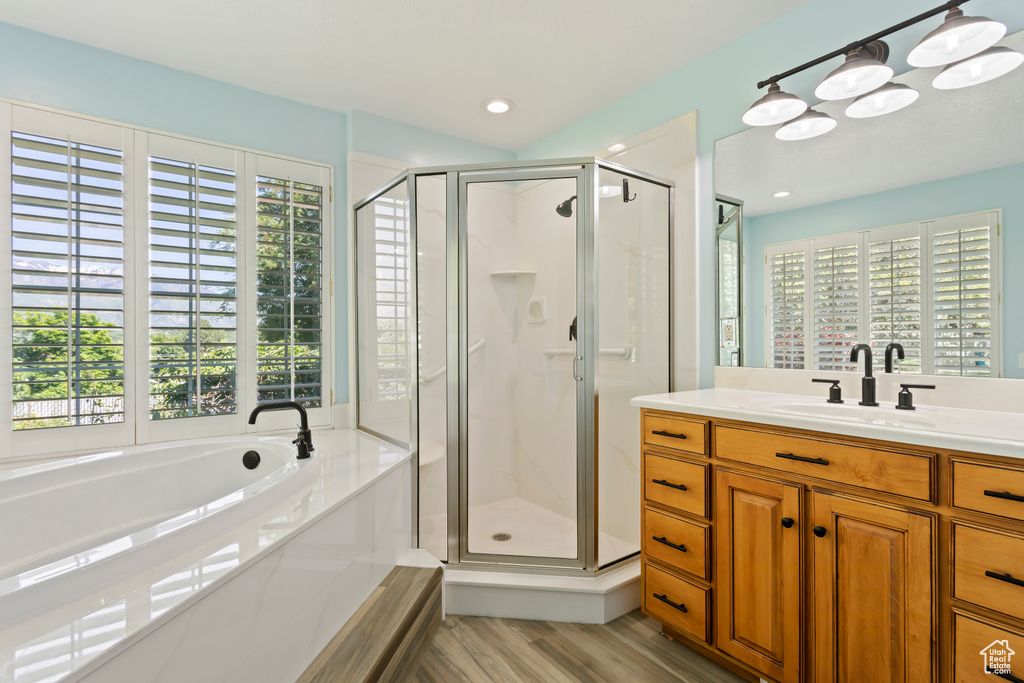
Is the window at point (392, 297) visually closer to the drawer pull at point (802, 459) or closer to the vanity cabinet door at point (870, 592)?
the drawer pull at point (802, 459)

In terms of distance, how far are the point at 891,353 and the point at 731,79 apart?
135 cm

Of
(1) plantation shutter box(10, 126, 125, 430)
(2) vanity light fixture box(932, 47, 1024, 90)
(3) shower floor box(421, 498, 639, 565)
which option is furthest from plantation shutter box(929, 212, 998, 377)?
(1) plantation shutter box(10, 126, 125, 430)

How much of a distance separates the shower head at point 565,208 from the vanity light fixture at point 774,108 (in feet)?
2.57

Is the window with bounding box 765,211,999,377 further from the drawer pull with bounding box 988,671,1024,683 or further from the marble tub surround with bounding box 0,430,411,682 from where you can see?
the marble tub surround with bounding box 0,430,411,682

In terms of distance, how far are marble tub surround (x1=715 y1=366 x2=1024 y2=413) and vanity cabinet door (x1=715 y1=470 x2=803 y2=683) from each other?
595 mm

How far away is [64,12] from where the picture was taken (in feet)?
6.29

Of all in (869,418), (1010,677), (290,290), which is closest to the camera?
(1010,677)

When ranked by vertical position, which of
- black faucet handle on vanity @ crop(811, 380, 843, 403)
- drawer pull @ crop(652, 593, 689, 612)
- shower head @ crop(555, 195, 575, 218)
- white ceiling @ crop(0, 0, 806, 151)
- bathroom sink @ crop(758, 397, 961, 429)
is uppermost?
white ceiling @ crop(0, 0, 806, 151)

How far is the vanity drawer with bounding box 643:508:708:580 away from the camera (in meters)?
A: 1.67

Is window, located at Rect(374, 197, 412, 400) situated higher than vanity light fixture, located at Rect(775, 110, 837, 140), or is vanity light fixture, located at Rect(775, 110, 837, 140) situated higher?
vanity light fixture, located at Rect(775, 110, 837, 140)

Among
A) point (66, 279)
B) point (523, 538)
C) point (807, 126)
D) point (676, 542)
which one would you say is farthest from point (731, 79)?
point (66, 279)

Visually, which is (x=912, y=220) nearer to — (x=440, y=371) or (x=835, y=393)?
(x=835, y=393)

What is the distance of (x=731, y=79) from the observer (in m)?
2.14

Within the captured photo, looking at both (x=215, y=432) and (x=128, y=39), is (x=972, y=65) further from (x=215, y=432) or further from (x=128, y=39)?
(x=215, y=432)
